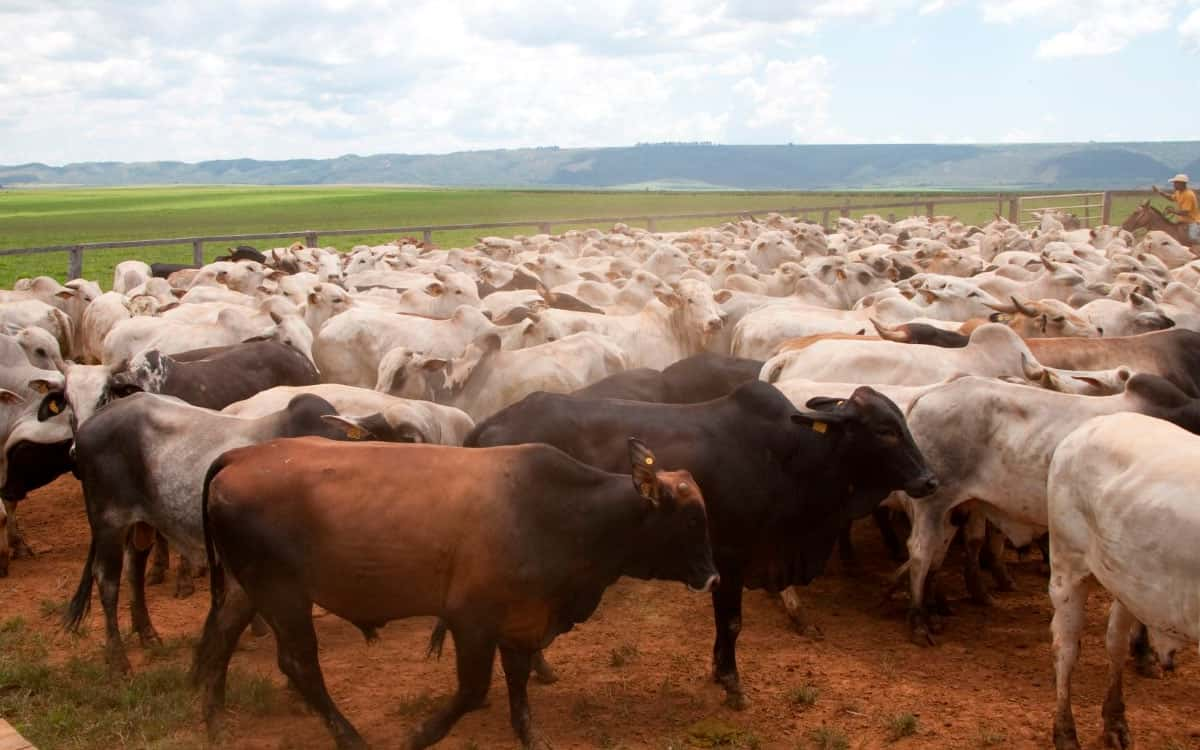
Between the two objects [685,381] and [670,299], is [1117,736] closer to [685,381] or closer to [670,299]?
[685,381]

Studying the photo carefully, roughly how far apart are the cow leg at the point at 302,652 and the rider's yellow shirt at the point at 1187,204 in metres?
23.7

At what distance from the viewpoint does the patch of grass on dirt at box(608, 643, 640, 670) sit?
23.5 ft

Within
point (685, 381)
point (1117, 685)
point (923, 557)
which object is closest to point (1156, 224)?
point (685, 381)

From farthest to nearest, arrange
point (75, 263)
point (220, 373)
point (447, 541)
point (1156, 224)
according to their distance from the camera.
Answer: point (1156, 224)
point (75, 263)
point (220, 373)
point (447, 541)

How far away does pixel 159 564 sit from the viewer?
8.88 meters

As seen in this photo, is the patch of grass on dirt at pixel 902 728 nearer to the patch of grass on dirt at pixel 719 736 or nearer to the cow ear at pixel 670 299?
the patch of grass on dirt at pixel 719 736

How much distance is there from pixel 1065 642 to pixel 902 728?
3.03ft

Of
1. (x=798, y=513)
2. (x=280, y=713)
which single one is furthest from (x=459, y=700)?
(x=798, y=513)

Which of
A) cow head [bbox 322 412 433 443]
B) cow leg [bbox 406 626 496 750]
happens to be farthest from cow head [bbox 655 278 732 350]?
cow leg [bbox 406 626 496 750]

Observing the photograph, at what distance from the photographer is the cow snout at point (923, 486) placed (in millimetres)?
6841

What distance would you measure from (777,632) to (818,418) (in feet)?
5.48

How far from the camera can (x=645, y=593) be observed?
8.45m

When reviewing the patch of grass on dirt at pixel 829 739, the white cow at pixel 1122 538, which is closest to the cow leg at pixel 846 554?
the patch of grass on dirt at pixel 829 739

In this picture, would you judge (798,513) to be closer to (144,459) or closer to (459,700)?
(459,700)
